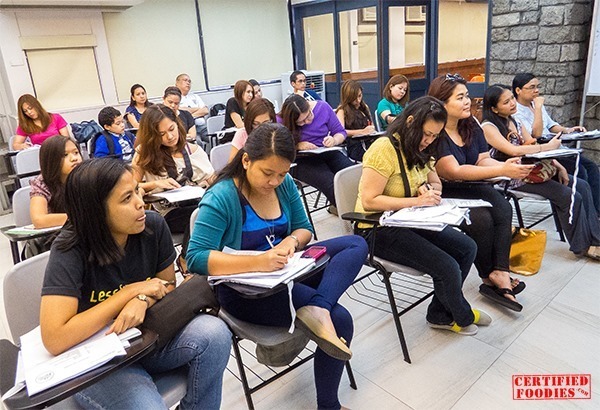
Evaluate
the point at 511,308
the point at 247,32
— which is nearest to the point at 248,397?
the point at 511,308

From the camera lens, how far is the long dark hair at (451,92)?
7.54ft

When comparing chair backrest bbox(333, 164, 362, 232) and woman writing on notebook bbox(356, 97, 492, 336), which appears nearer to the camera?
woman writing on notebook bbox(356, 97, 492, 336)

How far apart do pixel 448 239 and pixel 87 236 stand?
153 centimetres

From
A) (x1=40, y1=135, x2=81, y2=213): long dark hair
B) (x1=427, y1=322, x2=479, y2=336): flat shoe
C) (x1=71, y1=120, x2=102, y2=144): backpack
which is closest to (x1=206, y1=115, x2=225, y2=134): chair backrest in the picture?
(x1=71, y1=120, x2=102, y2=144): backpack

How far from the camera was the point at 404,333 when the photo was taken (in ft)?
6.77

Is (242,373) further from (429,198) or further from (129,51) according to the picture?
(129,51)

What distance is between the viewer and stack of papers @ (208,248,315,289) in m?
1.25

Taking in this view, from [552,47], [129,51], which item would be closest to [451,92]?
[552,47]

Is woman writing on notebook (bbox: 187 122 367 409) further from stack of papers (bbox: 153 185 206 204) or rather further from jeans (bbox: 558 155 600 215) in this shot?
jeans (bbox: 558 155 600 215)

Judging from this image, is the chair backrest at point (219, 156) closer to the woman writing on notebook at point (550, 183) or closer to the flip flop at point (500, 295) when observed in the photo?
the woman writing on notebook at point (550, 183)

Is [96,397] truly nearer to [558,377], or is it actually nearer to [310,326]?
[310,326]

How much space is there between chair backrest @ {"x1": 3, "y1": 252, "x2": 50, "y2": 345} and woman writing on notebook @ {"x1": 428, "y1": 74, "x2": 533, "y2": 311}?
185 centimetres

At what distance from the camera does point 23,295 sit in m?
1.25

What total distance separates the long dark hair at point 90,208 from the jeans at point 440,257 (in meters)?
1.20
